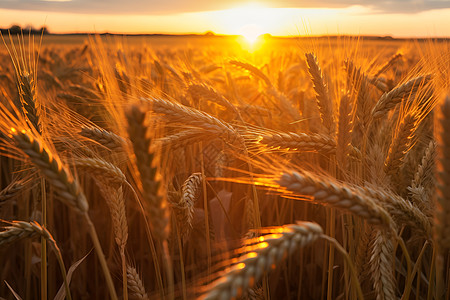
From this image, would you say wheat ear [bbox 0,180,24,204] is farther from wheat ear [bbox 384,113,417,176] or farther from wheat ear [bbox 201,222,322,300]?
wheat ear [bbox 384,113,417,176]

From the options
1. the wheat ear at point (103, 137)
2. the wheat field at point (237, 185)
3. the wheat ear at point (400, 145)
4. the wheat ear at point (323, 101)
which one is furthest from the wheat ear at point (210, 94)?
the wheat ear at point (400, 145)

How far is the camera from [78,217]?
110 inches

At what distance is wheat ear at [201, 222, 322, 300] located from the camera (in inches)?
26.7

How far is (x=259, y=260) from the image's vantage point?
734mm

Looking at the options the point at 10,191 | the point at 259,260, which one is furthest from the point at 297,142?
the point at 10,191

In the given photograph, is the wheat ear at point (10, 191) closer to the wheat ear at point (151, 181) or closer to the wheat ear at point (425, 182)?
the wheat ear at point (151, 181)

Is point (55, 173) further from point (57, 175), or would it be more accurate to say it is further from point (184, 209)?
point (184, 209)

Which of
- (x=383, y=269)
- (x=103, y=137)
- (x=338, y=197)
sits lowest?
(x=383, y=269)

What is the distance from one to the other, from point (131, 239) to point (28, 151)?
1883mm

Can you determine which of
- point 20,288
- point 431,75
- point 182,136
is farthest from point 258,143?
point 20,288

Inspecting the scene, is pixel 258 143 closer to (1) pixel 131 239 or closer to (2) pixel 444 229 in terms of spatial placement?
(2) pixel 444 229

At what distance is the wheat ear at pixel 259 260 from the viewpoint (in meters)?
0.68

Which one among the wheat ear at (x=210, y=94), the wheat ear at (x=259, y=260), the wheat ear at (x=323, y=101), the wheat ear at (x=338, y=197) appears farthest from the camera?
the wheat ear at (x=210, y=94)

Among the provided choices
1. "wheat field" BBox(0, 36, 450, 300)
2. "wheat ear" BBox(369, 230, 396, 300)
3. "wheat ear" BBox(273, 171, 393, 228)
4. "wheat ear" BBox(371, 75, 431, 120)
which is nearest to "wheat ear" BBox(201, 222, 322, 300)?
"wheat field" BBox(0, 36, 450, 300)
